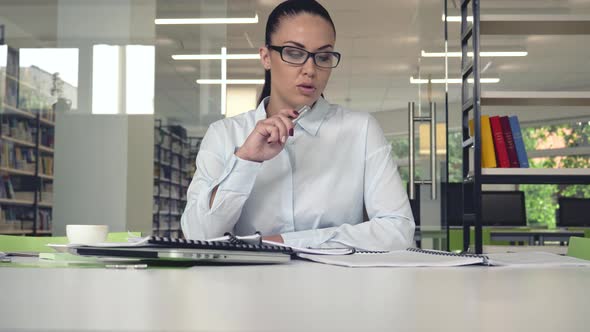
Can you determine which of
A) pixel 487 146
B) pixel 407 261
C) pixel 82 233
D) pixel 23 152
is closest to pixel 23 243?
pixel 82 233

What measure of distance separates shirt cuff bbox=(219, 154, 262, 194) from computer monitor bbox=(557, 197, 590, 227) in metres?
6.37

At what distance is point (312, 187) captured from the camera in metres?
1.59

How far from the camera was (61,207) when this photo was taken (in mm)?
4293

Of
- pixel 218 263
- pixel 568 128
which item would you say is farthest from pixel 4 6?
pixel 568 128

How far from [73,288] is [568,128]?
11554 millimetres

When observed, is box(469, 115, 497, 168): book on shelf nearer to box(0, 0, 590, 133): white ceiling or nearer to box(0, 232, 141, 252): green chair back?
box(0, 232, 141, 252): green chair back

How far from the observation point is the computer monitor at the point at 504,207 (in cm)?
621

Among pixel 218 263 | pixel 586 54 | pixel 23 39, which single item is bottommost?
pixel 218 263

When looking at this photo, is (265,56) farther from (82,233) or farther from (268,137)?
(82,233)

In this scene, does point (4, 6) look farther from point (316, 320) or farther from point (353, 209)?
point (316, 320)

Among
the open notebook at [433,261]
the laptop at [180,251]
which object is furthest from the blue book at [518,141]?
the laptop at [180,251]

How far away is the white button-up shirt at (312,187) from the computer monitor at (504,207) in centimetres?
479

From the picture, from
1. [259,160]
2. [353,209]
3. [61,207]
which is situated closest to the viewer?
[259,160]

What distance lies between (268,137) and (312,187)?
28 cm
